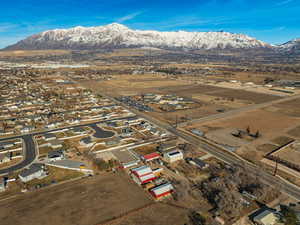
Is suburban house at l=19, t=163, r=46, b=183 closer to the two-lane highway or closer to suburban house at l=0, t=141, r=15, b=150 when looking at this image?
the two-lane highway

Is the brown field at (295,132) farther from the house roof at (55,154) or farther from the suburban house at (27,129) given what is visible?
the suburban house at (27,129)

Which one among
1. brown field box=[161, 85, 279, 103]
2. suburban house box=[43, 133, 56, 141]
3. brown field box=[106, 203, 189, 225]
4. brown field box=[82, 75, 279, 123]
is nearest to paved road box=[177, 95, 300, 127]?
brown field box=[82, 75, 279, 123]

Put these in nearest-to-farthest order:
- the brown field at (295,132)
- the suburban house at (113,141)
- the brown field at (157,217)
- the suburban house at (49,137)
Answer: the brown field at (157,217), the suburban house at (113,141), the suburban house at (49,137), the brown field at (295,132)

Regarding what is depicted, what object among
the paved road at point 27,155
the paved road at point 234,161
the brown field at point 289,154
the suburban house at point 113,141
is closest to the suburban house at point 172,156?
the paved road at point 234,161

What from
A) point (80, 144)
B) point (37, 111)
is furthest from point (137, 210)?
point (37, 111)

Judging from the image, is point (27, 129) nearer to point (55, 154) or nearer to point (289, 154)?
point (55, 154)
